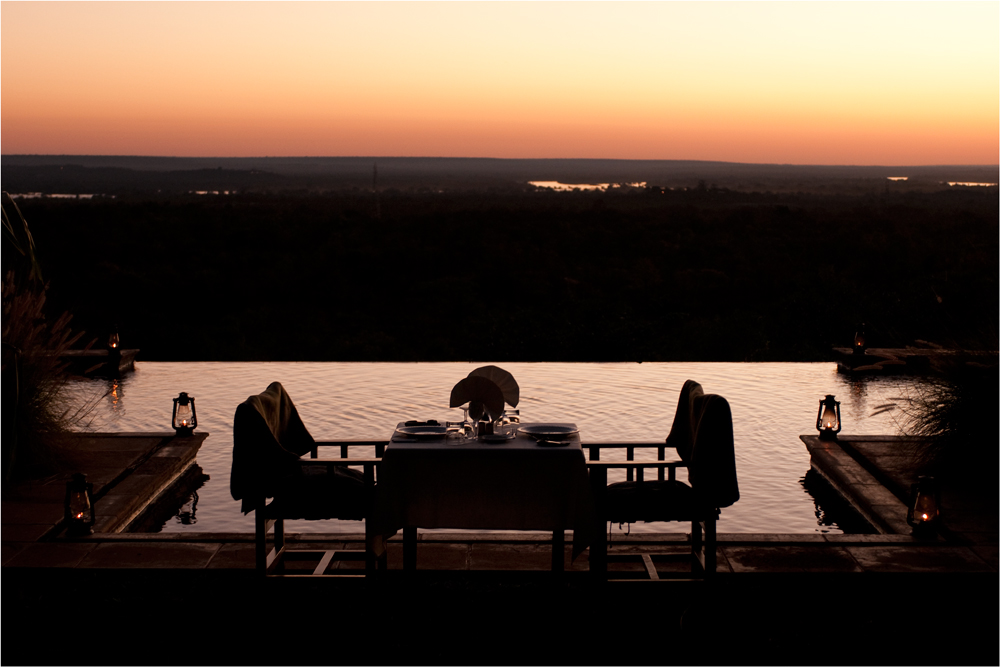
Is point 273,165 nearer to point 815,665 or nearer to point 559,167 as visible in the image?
point 559,167

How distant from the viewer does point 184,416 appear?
664cm

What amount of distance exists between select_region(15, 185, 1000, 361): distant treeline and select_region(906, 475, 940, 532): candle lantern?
7586 millimetres

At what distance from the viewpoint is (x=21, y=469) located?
17.7ft

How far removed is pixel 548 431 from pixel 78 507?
2.32 metres

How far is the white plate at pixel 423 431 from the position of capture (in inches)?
156

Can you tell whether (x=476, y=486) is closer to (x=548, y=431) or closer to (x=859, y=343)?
(x=548, y=431)

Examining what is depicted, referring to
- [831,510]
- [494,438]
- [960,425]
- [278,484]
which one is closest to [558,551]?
[494,438]

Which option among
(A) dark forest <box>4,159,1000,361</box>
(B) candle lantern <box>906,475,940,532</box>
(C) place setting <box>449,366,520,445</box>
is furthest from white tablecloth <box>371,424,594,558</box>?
(A) dark forest <box>4,159,1000,361</box>

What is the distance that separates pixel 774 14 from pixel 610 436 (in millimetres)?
4821

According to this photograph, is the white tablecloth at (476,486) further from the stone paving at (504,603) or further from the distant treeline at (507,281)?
the distant treeline at (507,281)

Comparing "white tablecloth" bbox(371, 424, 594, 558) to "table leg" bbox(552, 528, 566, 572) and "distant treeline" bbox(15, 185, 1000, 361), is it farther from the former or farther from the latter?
"distant treeline" bbox(15, 185, 1000, 361)

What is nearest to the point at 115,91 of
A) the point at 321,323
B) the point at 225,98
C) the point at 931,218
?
the point at 225,98

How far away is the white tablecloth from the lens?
3756 millimetres

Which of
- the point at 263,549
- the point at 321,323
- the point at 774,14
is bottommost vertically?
the point at 321,323
